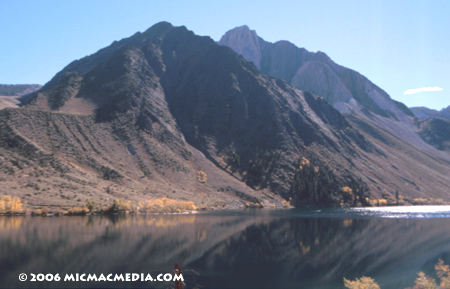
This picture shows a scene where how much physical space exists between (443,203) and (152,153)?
501 feet

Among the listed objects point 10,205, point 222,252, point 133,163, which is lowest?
point 222,252

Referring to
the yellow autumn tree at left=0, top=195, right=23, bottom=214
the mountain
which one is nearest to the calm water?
the yellow autumn tree at left=0, top=195, right=23, bottom=214

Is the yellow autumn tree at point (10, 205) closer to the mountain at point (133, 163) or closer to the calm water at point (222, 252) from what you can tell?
the mountain at point (133, 163)


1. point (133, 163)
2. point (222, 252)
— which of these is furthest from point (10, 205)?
point (133, 163)

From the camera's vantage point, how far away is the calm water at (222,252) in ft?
143

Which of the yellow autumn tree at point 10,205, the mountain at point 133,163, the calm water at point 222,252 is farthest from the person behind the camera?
the mountain at point 133,163

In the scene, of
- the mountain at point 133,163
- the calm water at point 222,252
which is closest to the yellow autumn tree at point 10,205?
the mountain at point 133,163

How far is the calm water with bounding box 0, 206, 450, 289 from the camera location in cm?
4350

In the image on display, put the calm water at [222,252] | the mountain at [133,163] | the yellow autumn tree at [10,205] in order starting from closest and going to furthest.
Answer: the calm water at [222,252] → the yellow autumn tree at [10,205] → the mountain at [133,163]

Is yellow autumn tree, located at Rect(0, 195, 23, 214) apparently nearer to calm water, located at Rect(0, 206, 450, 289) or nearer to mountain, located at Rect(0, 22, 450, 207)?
mountain, located at Rect(0, 22, 450, 207)

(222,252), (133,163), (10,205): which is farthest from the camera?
(133,163)

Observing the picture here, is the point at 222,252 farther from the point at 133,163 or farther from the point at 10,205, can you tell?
the point at 133,163

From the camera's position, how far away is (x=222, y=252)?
5816cm

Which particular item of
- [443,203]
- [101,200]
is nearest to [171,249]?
[101,200]
